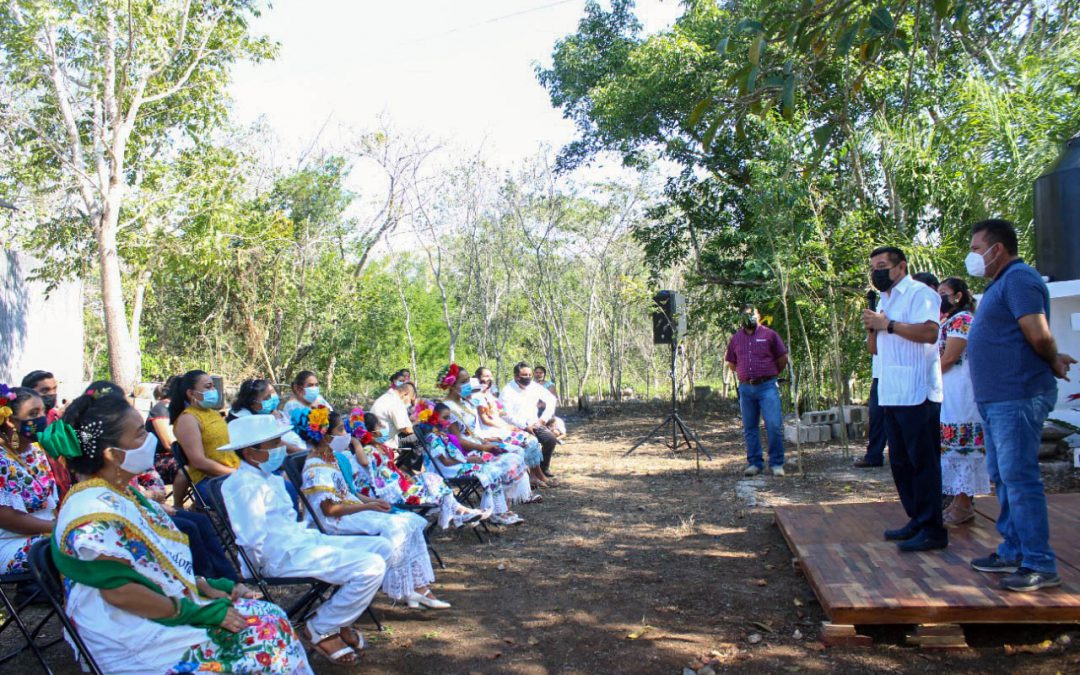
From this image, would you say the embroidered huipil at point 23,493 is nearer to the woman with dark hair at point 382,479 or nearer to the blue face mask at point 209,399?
the blue face mask at point 209,399

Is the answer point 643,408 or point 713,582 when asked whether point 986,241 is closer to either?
point 713,582

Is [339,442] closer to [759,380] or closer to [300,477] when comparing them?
[300,477]

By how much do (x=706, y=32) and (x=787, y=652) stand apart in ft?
39.6

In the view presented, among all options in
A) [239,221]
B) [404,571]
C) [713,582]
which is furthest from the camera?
[239,221]

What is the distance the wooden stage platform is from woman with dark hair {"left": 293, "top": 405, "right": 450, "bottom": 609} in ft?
6.36

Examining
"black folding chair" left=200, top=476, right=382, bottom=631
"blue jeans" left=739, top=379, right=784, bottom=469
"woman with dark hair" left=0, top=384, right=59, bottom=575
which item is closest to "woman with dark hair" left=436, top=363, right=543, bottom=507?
"blue jeans" left=739, top=379, right=784, bottom=469

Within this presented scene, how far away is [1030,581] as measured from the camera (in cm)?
339

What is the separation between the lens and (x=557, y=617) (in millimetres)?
4273

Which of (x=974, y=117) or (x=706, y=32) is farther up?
(x=706, y=32)

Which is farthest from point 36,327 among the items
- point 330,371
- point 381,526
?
point 381,526

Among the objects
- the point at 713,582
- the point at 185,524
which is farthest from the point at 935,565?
the point at 185,524

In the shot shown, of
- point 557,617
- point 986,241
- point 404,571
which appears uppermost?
point 986,241

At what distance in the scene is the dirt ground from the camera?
3.48 metres

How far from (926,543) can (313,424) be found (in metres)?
3.09
